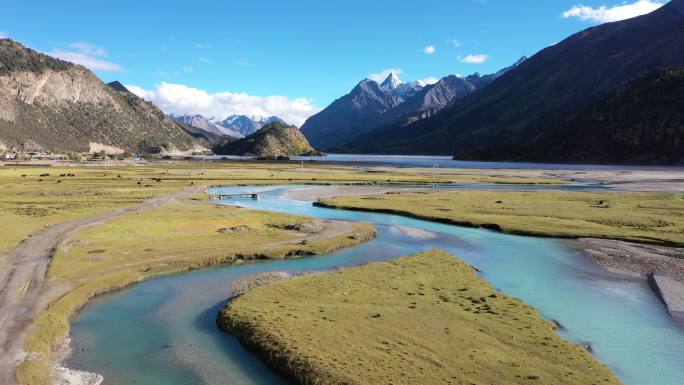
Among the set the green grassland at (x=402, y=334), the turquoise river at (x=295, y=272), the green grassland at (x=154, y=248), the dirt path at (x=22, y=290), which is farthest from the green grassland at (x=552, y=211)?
the dirt path at (x=22, y=290)

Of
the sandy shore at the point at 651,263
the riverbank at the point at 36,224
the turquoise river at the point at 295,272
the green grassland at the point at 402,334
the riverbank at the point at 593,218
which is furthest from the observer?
the riverbank at the point at 593,218

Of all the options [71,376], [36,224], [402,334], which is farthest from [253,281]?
[36,224]

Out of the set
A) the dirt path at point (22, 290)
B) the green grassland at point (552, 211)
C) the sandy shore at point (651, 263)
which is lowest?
the sandy shore at point (651, 263)

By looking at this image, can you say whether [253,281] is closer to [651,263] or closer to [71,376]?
[71,376]

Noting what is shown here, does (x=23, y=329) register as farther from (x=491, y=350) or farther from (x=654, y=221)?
(x=654, y=221)

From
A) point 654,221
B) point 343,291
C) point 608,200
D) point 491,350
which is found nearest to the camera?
point 491,350

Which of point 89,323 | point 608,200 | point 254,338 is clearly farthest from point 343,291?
point 608,200

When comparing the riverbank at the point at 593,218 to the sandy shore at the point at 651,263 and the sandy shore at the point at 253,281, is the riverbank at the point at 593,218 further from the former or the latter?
the sandy shore at the point at 253,281
